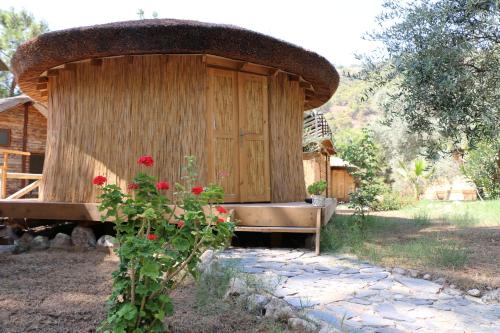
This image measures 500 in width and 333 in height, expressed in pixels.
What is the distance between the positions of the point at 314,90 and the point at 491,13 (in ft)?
9.80

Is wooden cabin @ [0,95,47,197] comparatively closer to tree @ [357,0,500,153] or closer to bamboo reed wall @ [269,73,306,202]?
bamboo reed wall @ [269,73,306,202]

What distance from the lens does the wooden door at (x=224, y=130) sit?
19.0 feet

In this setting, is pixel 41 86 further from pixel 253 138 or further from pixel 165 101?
pixel 253 138

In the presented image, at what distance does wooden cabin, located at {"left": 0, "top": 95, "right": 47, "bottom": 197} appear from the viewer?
13758mm

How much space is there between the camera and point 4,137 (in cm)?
1385

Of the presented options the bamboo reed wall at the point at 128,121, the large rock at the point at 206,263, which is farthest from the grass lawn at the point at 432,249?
the bamboo reed wall at the point at 128,121

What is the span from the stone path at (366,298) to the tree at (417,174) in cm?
1765

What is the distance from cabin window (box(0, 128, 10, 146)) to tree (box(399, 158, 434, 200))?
1734cm

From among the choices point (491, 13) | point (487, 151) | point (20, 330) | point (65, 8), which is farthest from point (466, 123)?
point (65, 8)

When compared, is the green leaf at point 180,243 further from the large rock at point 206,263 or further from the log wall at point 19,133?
the log wall at point 19,133

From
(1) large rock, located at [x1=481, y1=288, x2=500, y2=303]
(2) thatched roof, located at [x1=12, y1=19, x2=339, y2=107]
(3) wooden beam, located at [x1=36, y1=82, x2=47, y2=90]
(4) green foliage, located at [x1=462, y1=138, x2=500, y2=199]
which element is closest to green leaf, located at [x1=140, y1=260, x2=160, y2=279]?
(1) large rock, located at [x1=481, y1=288, x2=500, y2=303]

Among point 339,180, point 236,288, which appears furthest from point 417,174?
point 236,288

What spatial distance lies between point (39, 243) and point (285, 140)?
12.5ft

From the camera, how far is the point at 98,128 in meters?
5.99
